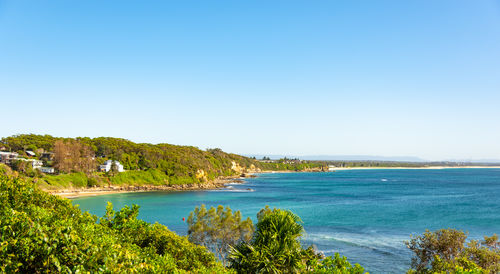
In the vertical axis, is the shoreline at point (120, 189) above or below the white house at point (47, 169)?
below

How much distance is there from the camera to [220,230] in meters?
31.8

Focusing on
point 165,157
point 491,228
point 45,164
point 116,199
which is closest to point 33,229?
point 491,228

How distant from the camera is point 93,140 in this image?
11988 centimetres

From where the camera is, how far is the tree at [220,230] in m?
31.5

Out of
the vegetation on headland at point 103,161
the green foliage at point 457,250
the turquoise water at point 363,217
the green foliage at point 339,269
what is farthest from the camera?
the vegetation on headland at point 103,161

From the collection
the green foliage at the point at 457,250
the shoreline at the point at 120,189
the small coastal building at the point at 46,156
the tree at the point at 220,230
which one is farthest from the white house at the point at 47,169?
the green foliage at the point at 457,250

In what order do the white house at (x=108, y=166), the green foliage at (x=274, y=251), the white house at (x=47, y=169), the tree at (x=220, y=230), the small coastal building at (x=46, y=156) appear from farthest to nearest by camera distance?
the white house at (x=108, y=166) < the small coastal building at (x=46, y=156) < the white house at (x=47, y=169) < the tree at (x=220, y=230) < the green foliage at (x=274, y=251)

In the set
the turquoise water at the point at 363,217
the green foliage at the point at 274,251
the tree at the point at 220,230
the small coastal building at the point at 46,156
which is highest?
the small coastal building at the point at 46,156

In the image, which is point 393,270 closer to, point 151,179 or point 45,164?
point 151,179

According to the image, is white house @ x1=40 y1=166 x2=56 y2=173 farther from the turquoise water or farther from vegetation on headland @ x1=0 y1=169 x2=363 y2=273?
vegetation on headland @ x1=0 y1=169 x2=363 y2=273

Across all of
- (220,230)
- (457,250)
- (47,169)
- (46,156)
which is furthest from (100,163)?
(457,250)

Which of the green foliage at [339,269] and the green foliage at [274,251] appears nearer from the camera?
the green foliage at [339,269]

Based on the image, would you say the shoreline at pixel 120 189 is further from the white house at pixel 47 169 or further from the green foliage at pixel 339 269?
the green foliage at pixel 339 269

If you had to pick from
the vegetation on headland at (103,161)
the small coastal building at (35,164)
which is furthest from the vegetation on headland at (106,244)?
the small coastal building at (35,164)
